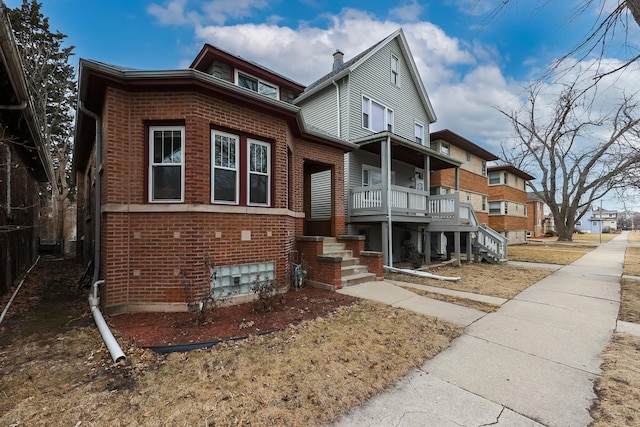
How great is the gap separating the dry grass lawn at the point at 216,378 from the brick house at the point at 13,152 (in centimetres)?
342

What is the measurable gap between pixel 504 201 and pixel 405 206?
63.2 feet

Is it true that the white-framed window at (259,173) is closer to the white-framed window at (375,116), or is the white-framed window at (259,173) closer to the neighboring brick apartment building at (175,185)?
the neighboring brick apartment building at (175,185)

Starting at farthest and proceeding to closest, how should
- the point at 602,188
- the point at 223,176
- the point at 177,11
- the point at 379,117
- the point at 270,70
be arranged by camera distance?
the point at 602,188
the point at 379,117
the point at 270,70
the point at 177,11
the point at 223,176

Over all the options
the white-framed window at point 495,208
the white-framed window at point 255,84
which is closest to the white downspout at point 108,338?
the white-framed window at point 255,84

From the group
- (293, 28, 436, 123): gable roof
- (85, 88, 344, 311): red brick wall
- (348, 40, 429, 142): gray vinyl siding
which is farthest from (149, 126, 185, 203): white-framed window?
(293, 28, 436, 123): gable roof

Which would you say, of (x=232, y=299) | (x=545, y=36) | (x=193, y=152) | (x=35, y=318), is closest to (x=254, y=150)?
(x=193, y=152)

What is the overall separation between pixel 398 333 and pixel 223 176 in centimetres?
442

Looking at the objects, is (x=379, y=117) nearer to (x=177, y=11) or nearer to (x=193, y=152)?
(x=177, y=11)

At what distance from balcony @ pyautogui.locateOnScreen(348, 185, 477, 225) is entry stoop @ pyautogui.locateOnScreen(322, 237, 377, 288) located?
2021 millimetres

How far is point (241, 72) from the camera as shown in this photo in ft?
32.0

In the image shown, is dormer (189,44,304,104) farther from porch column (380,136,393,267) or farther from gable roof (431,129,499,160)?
gable roof (431,129,499,160)

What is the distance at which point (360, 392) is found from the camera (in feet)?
9.79

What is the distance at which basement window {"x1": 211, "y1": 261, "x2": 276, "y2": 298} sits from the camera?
19.2 ft

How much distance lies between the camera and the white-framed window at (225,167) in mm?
6000
